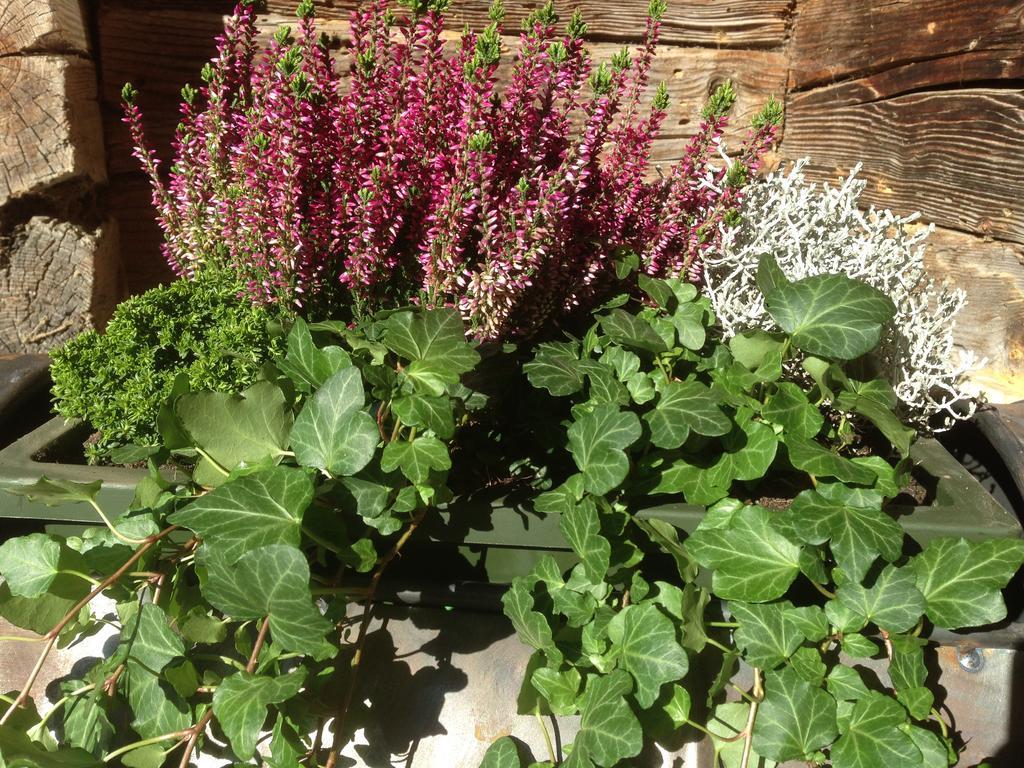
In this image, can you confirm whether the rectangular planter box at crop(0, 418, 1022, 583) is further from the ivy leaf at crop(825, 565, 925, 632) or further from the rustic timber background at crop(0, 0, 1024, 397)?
the rustic timber background at crop(0, 0, 1024, 397)

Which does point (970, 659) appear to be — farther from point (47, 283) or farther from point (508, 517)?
point (47, 283)

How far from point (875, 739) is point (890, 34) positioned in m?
1.68

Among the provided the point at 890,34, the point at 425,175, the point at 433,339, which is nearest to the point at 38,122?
the point at 425,175

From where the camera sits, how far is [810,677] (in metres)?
1.02

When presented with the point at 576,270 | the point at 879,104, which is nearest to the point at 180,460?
the point at 576,270

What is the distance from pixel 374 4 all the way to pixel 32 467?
38.6 inches

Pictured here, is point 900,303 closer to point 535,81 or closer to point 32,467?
point 535,81

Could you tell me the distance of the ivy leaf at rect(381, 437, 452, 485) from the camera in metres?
1.02

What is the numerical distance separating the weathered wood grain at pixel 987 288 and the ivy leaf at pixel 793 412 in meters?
0.87

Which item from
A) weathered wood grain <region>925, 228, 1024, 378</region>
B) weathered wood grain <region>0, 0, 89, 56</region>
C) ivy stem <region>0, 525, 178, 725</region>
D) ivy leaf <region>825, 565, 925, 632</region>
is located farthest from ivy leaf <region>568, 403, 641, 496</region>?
weathered wood grain <region>0, 0, 89, 56</region>

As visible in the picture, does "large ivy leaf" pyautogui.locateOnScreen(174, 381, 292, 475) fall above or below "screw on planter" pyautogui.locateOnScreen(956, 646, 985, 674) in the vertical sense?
above

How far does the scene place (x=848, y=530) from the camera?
1021 millimetres

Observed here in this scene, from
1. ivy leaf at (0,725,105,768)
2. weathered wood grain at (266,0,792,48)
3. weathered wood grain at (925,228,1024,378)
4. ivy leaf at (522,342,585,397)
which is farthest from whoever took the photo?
weathered wood grain at (266,0,792,48)

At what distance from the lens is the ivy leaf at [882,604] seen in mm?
1005
